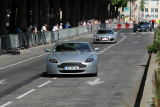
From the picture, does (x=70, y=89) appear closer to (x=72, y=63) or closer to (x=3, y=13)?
(x=72, y=63)

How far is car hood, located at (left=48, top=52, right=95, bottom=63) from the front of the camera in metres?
16.2

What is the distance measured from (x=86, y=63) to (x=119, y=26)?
8837cm

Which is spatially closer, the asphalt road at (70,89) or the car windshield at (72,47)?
the asphalt road at (70,89)

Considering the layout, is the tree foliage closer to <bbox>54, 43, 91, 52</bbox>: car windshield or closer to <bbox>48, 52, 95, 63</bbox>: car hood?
<bbox>54, 43, 91, 52</bbox>: car windshield

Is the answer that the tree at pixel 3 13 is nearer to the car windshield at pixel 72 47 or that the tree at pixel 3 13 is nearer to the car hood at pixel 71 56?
the car windshield at pixel 72 47

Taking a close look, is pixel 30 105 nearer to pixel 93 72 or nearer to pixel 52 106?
pixel 52 106

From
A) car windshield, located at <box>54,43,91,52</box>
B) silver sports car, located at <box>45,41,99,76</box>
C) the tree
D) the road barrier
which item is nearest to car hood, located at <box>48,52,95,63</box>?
silver sports car, located at <box>45,41,99,76</box>

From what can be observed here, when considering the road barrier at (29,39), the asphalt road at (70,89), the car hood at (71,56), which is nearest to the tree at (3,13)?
the road barrier at (29,39)

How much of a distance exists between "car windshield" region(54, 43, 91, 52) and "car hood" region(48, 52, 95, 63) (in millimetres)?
535

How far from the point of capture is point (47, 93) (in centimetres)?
1227

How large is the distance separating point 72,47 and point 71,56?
1322 mm

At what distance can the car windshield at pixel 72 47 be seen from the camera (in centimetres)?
1769

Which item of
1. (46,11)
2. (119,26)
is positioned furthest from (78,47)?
(119,26)

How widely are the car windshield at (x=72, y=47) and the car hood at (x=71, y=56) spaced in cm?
54
